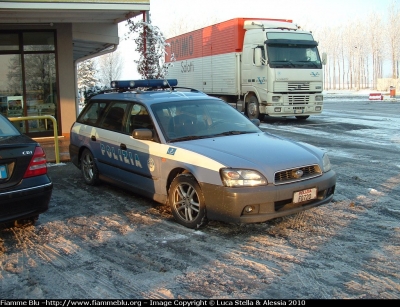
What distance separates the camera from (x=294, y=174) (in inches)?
195

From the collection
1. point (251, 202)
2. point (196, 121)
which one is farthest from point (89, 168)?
point (251, 202)

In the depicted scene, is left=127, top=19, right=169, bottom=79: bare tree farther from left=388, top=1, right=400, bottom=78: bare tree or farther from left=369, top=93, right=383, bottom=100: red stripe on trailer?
left=388, top=1, right=400, bottom=78: bare tree

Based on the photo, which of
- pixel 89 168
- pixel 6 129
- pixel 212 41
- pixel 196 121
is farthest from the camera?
pixel 212 41

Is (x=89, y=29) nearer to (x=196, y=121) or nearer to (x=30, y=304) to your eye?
(x=196, y=121)

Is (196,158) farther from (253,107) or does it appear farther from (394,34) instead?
(394,34)

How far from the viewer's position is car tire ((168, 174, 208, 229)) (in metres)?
5.05

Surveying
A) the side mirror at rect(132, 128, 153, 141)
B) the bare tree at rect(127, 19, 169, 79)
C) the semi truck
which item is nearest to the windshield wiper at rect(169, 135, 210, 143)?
the side mirror at rect(132, 128, 153, 141)

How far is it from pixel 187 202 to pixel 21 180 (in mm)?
1832

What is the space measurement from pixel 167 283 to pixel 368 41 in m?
73.4

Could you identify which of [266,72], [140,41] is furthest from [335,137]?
[140,41]

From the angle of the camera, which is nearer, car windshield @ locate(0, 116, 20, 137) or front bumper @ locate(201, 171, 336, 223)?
front bumper @ locate(201, 171, 336, 223)

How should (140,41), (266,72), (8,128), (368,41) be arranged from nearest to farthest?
(8,128), (140,41), (266,72), (368,41)

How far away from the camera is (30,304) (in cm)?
Answer: 345

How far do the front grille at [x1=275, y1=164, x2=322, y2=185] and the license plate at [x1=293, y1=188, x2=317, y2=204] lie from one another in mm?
148
